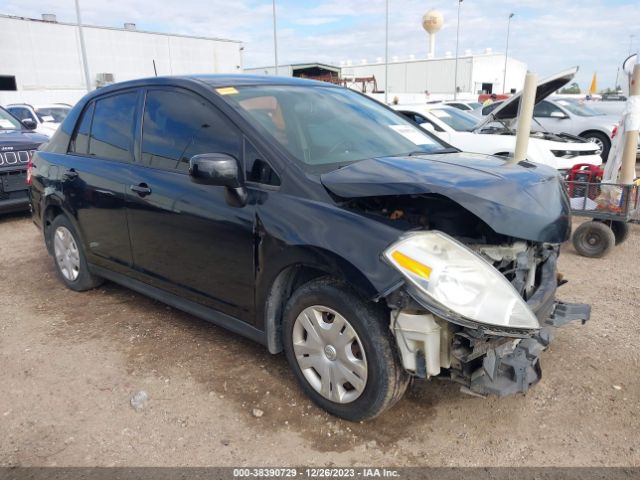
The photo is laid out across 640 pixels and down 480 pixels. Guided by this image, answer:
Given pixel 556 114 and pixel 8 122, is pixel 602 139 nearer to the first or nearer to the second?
pixel 556 114

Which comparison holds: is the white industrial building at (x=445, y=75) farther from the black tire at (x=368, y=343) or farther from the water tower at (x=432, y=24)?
the black tire at (x=368, y=343)

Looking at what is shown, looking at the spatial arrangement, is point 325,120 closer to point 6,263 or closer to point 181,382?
point 181,382

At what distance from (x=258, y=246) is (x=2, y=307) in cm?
289

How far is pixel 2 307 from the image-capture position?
439cm

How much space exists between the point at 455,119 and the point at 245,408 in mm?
7856

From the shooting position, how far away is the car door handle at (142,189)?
3.43 m

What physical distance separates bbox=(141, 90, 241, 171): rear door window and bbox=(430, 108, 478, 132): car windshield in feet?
21.5

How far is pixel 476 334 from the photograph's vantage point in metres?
2.16

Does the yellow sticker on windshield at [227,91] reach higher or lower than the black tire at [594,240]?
higher

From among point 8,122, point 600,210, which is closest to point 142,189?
point 600,210

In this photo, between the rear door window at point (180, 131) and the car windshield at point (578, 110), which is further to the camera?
the car windshield at point (578, 110)

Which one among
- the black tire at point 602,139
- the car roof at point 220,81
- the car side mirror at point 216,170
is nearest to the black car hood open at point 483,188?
the car side mirror at point 216,170

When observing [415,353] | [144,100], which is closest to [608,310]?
[415,353]

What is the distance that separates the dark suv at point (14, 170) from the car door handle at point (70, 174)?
11.0 ft
